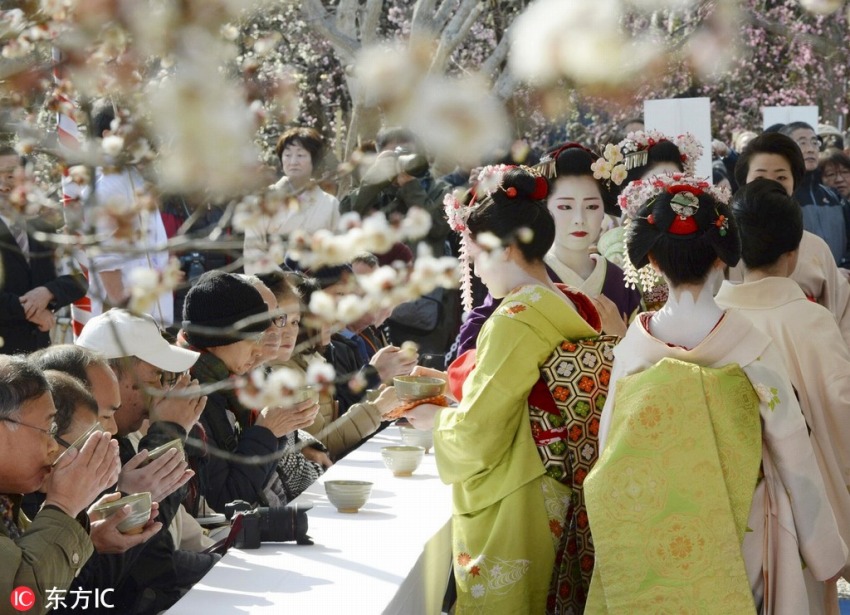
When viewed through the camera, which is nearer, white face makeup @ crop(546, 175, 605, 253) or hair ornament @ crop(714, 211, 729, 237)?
hair ornament @ crop(714, 211, 729, 237)

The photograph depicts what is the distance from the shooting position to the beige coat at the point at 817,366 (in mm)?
3631

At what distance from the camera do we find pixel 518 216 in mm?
3475

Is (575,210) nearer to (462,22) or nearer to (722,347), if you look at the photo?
(722,347)

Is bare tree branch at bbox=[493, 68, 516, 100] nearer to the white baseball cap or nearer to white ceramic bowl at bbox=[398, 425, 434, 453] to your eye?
white ceramic bowl at bbox=[398, 425, 434, 453]

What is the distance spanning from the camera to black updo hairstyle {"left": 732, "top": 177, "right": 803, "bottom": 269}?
3781 mm

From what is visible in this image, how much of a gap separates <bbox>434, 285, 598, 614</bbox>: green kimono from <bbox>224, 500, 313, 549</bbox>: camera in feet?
1.67

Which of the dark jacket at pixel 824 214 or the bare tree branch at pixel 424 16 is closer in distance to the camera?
the dark jacket at pixel 824 214

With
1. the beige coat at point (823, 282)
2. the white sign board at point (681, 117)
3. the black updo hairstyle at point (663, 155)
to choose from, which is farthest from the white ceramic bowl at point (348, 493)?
the white sign board at point (681, 117)

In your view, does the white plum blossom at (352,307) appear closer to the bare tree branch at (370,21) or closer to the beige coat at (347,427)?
the beige coat at (347,427)

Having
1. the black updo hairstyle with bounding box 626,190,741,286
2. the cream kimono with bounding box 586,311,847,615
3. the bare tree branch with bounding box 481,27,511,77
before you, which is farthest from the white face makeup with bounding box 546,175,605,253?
the bare tree branch with bounding box 481,27,511,77

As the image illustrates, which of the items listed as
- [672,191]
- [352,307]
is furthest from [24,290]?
[672,191]

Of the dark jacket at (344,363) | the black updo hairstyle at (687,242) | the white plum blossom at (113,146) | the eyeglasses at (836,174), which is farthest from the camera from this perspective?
the eyeglasses at (836,174)

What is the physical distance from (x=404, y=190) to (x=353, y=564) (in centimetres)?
414

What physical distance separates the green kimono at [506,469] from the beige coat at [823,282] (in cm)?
140
